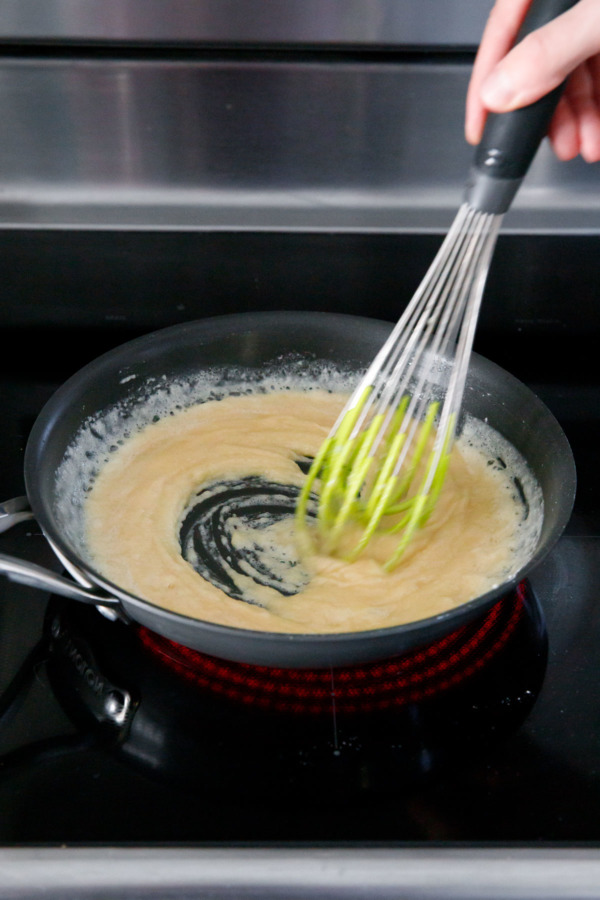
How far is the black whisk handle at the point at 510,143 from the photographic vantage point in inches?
28.2

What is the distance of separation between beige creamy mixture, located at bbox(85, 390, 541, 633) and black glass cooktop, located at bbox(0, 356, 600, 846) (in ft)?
0.15

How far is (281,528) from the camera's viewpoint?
933mm

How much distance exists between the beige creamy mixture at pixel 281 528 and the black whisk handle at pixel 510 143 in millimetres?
337

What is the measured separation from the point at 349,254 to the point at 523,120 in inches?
21.4

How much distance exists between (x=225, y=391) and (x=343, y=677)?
463 millimetres

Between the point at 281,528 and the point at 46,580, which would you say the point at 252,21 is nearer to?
the point at 281,528

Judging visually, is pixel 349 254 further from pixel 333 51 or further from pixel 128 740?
pixel 128 740

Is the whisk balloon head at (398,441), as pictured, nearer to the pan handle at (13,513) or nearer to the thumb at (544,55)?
the thumb at (544,55)

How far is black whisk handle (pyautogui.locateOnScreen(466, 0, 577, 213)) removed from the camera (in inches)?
28.2

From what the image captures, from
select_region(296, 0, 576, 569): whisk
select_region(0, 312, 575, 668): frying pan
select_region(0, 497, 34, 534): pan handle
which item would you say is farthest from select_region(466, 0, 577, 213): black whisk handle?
select_region(0, 497, 34, 534): pan handle

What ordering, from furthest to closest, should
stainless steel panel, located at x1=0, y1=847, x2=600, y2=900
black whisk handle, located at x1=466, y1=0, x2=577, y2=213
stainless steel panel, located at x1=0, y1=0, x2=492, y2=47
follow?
stainless steel panel, located at x1=0, y1=0, x2=492, y2=47, black whisk handle, located at x1=466, y1=0, x2=577, y2=213, stainless steel panel, located at x1=0, y1=847, x2=600, y2=900

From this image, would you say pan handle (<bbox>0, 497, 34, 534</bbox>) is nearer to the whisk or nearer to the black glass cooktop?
the black glass cooktop

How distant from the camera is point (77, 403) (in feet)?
3.09

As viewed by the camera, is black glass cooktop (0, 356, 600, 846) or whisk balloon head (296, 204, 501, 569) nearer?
black glass cooktop (0, 356, 600, 846)
